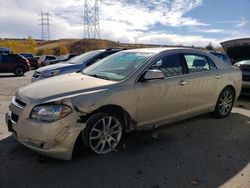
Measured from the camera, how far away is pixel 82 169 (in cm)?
402

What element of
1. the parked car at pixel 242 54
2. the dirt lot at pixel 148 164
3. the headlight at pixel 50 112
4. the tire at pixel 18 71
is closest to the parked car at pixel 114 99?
the headlight at pixel 50 112

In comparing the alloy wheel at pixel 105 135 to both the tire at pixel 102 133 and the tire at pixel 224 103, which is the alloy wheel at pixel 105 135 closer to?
the tire at pixel 102 133

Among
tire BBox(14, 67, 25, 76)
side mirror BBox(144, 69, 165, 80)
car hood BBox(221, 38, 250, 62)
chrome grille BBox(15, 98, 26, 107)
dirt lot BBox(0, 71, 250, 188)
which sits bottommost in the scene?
tire BBox(14, 67, 25, 76)

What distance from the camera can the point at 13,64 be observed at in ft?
67.5

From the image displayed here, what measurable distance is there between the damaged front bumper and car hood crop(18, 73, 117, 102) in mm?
282

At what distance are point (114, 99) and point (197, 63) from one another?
232cm

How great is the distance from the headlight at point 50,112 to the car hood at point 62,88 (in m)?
0.13

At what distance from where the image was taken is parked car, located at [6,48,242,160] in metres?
4.00

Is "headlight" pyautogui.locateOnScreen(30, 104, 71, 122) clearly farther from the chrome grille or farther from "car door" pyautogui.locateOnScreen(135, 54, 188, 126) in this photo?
"car door" pyautogui.locateOnScreen(135, 54, 188, 126)

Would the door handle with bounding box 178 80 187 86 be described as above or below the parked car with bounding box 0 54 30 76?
above

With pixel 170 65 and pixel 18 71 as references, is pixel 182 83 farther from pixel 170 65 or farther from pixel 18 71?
pixel 18 71

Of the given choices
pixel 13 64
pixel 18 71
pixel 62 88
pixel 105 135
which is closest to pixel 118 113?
pixel 105 135

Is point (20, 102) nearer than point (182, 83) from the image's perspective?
Yes

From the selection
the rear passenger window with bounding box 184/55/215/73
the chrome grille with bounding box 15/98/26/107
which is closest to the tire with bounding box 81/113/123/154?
the chrome grille with bounding box 15/98/26/107
